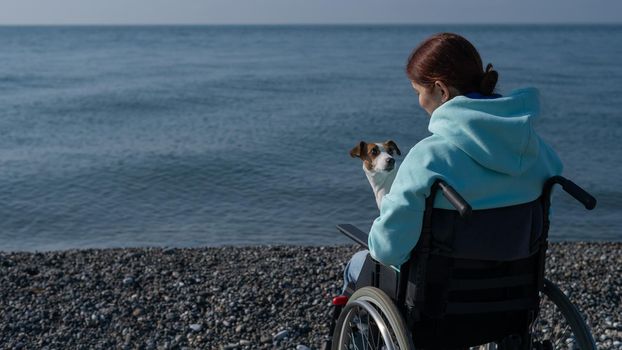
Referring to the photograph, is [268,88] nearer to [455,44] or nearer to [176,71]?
[176,71]

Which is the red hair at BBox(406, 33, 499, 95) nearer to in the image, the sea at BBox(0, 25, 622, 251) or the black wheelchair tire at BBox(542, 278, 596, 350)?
the sea at BBox(0, 25, 622, 251)

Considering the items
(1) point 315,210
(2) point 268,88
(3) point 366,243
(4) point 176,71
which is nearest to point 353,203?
(1) point 315,210

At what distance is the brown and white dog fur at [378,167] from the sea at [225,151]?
914 millimetres

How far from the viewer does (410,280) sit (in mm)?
2824

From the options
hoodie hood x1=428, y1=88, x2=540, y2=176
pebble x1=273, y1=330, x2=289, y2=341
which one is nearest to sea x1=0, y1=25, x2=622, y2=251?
hoodie hood x1=428, y1=88, x2=540, y2=176

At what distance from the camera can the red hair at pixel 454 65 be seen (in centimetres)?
276

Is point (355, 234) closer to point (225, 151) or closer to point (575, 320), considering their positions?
point (575, 320)

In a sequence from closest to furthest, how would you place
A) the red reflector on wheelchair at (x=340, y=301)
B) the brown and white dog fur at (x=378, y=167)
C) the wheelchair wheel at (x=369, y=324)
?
the wheelchair wheel at (x=369, y=324) → the red reflector on wheelchair at (x=340, y=301) → the brown and white dog fur at (x=378, y=167)

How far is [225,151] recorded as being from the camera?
15617 millimetres

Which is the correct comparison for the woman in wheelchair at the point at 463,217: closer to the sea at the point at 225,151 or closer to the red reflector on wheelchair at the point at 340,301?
the red reflector on wheelchair at the point at 340,301

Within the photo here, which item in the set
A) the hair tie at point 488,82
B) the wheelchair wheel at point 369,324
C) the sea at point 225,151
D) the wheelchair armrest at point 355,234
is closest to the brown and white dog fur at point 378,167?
the wheelchair armrest at point 355,234

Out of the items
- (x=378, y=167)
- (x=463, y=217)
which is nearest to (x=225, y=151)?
(x=378, y=167)

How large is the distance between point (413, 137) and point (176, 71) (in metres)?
20.3

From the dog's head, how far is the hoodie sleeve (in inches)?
49.8
